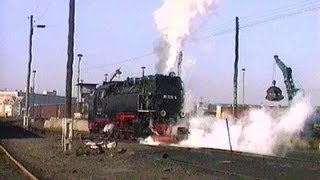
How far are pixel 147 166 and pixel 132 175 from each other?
227 centimetres

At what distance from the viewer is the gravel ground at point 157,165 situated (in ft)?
53.9

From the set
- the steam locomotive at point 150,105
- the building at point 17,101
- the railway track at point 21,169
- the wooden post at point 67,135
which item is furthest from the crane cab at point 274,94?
the building at point 17,101

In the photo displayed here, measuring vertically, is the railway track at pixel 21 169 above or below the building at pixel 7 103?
below

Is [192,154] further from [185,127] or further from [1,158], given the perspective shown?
[1,158]

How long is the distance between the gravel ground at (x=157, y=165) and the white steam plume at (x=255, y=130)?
318 cm

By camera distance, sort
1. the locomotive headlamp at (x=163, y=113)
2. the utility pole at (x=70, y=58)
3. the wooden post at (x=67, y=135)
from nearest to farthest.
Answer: the wooden post at (x=67, y=135)
the utility pole at (x=70, y=58)
the locomotive headlamp at (x=163, y=113)

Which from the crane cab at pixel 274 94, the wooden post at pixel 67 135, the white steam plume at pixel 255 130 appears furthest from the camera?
the crane cab at pixel 274 94

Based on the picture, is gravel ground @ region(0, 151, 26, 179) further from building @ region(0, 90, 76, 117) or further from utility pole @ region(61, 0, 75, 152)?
building @ region(0, 90, 76, 117)

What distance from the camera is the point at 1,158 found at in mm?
24062

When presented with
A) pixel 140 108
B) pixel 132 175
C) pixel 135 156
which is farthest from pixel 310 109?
pixel 140 108

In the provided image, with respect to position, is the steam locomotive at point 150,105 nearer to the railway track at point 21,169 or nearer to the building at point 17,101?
the railway track at point 21,169

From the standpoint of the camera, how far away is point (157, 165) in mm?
19219

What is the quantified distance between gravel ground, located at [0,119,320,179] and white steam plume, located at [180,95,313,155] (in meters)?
3.18

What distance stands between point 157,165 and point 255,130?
732cm
